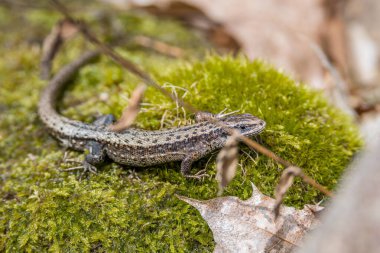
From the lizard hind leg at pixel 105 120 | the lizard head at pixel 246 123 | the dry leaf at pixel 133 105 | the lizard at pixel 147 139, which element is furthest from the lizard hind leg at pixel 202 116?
the dry leaf at pixel 133 105

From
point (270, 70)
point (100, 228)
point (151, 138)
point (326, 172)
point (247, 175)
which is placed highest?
point (270, 70)

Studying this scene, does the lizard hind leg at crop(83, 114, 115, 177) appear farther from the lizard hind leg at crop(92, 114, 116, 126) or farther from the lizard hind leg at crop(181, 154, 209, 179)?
the lizard hind leg at crop(181, 154, 209, 179)

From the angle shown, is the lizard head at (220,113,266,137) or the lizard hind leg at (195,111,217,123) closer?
the lizard head at (220,113,266,137)

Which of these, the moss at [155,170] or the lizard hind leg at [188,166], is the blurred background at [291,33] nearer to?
the moss at [155,170]

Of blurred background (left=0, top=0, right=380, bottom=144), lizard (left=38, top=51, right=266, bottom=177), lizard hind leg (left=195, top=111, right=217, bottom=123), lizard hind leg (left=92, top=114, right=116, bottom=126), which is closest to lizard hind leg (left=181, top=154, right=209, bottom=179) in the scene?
lizard (left=38, top=51, right=266, bottom=177)

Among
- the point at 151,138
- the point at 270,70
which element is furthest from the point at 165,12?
the point at 151,138

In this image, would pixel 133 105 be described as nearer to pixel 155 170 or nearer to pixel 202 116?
pixel 202 116

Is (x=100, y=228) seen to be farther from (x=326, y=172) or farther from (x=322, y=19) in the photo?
(x=322, y=19)
